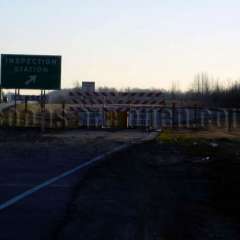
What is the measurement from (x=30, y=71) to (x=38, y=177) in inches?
952

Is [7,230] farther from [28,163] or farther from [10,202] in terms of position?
[28,163]

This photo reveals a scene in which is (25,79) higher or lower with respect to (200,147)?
higher

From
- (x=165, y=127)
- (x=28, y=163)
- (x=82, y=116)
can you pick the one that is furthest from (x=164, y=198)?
(x=82, y=116)

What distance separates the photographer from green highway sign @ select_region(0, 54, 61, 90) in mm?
40281

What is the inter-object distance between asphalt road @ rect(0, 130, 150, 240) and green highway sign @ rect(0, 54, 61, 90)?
743 centimetres

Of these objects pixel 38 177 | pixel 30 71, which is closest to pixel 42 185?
pixel 38 177

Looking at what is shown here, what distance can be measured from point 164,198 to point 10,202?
2.37m

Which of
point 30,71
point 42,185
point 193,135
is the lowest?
point 42,185

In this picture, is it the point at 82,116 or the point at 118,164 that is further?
the point at 82,116

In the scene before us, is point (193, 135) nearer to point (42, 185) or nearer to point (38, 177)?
point (38, 177)

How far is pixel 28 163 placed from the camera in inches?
801

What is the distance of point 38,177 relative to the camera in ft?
54.5

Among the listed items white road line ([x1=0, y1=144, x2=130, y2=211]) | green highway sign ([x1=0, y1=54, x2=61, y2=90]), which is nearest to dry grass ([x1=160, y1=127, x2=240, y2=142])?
green highway sign ([x1=0, y1=54, x2=61, y2=90])

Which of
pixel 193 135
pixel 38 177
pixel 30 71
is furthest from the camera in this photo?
pixel 30 71
